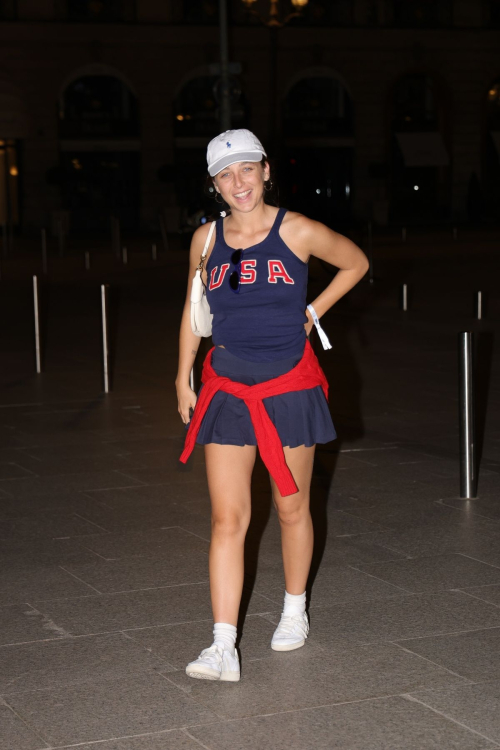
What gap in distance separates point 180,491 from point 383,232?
34.5 meters

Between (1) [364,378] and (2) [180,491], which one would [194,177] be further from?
(2) [180,491]

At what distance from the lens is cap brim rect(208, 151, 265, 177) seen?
4.38 metres

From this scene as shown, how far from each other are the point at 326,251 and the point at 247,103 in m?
40.9

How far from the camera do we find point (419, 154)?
1881 inches

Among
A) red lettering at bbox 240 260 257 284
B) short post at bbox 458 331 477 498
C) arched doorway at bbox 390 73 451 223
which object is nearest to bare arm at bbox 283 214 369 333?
red lettering at bbox 240 260 257 284

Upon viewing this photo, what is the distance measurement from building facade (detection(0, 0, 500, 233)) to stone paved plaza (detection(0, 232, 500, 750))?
3170 cm

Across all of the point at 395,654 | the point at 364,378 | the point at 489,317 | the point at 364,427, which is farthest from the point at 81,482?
the point at 489,317

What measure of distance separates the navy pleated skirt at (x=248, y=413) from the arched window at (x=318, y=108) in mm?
42806

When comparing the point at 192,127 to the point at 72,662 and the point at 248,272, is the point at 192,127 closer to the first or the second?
the point at 248,272

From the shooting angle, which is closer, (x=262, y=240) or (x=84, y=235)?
(x=262, y=240)

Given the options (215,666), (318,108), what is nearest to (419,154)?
(318,108)

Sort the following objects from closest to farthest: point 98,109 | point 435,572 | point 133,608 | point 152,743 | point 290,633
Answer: point 152,743 → point 290,633 → point 133,608 → point 435,572 → point 98,109

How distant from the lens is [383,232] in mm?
40969

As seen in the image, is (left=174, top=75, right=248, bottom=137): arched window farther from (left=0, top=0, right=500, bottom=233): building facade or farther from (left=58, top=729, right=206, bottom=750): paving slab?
(left=58, top=729, right=206, bottom=750): paving slab
